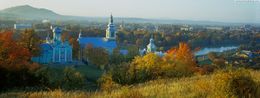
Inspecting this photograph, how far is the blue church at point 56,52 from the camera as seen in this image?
139 ft

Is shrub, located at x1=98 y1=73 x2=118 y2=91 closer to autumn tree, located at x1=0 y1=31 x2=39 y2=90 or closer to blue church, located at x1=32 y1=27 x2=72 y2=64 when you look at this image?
autumn tree, located at x1=0 y1=31 x2=39 y2=90

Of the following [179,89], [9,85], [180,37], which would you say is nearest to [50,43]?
[9,85]

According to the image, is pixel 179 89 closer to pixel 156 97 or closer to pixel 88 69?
pixel 156 97

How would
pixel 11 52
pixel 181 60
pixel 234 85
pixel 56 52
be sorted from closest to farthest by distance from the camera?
pixel 234 85 < pixel 11 52 < pixel 181 60 < pixel 56 52

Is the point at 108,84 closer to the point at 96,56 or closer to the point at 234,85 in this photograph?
the point at 234,85

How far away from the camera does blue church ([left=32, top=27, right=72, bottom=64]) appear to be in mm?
42409

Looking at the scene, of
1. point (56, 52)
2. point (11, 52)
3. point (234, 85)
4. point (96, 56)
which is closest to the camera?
point (234, 85)

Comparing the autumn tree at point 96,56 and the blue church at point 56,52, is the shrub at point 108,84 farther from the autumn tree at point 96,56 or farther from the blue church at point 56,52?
the blue church at point 56,52

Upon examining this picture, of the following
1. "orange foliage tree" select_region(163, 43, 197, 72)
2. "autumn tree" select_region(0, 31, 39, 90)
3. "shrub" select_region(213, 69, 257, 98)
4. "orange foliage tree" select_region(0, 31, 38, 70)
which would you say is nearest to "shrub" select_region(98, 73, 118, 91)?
"autumn tree" select_region(0, 31, 39, 90)

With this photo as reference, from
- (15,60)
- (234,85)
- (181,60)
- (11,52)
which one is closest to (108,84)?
(234,85)

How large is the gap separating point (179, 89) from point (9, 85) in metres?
11.2

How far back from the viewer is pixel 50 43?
44.3m

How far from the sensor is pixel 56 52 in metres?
43.7

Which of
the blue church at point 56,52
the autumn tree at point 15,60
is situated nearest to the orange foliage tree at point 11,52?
the autumn tree at point 15,60
